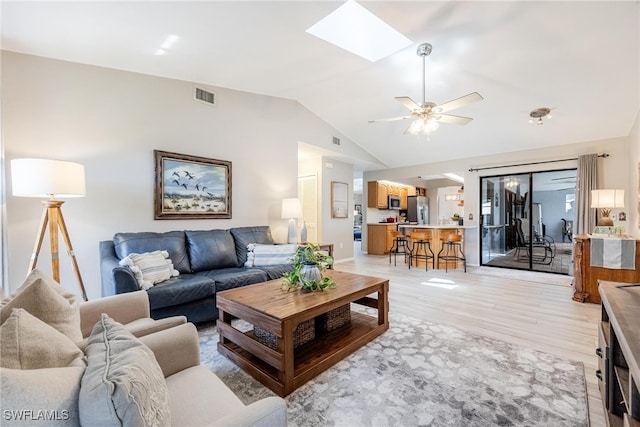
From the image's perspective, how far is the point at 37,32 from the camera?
239cm

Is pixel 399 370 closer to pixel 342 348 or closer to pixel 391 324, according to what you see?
pixel 342 348

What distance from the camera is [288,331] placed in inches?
71.9

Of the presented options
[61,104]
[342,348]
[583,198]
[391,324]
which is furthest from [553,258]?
[61,104]

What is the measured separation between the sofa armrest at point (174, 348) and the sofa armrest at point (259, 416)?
620 mm

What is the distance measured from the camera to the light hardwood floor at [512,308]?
244 centimetres

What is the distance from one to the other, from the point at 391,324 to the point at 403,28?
10.2 feet

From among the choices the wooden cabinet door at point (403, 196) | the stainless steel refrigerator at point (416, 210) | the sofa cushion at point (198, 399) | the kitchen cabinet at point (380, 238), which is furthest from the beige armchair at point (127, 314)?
the stainless steel refrigerator at point (416, 210)

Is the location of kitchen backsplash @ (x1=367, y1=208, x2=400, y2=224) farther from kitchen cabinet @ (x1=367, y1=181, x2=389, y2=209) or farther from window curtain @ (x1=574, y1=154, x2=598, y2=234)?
window curtain @ (x1=574, y1=154, x2=598, y2=234)

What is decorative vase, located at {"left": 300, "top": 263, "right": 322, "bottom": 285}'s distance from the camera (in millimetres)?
2420

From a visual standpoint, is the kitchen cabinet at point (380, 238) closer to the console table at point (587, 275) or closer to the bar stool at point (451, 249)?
the bar stool at point (451, 249)

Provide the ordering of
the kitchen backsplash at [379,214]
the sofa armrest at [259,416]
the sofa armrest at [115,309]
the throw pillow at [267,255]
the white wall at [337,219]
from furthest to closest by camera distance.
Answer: the kitchen backsplash at [379,214], the white wall at [337,219], the throw pillow at [267,255], the sofa armrest at [115,309], the sofa armrest at [259,416]

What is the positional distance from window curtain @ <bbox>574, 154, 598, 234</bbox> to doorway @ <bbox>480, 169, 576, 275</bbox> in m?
A: 0.32

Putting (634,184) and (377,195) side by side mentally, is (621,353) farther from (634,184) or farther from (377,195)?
(377,195)

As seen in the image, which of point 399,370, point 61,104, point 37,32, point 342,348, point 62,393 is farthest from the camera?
point 61,104
